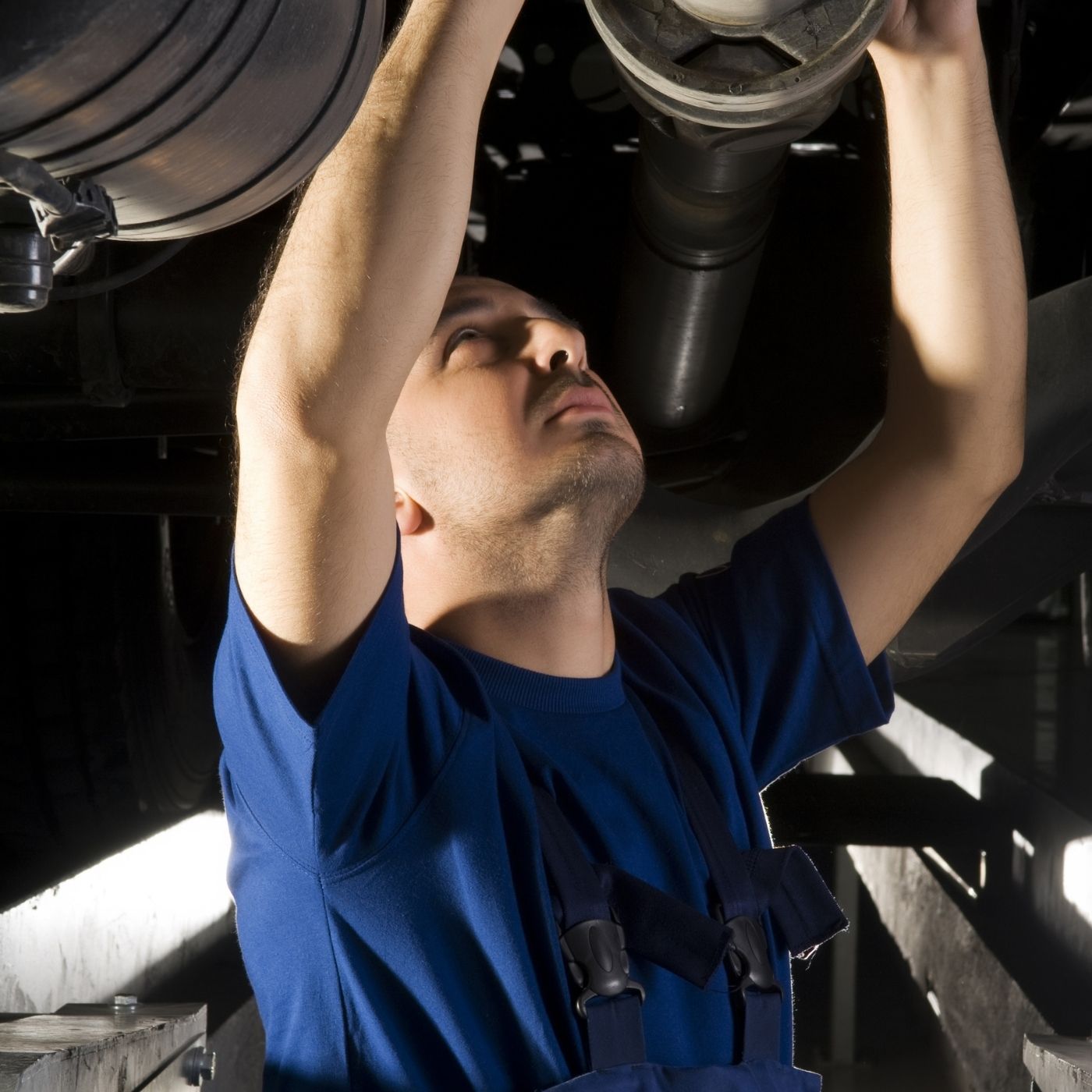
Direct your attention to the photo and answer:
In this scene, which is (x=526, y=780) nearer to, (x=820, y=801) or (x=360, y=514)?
(x=360, y=514)

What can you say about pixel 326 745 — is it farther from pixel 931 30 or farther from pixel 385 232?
pixel 931 30

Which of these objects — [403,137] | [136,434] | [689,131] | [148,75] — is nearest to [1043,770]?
[136,434]

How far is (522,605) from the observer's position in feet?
3.51

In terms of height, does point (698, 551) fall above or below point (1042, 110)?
below

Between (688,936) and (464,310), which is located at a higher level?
(464,310)

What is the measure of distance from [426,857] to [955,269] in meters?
0.66

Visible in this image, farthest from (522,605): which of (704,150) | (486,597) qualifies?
(704,150)

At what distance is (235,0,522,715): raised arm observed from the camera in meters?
0.72

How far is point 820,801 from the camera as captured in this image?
247cm

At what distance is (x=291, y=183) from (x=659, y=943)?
0.55m

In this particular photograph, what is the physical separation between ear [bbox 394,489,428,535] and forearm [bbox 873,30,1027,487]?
17.4 inches

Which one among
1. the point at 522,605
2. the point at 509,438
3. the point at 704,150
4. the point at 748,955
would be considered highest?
the point at 704,150

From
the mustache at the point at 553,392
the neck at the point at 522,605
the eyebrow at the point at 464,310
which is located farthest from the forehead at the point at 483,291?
the neck at the point at 522,605

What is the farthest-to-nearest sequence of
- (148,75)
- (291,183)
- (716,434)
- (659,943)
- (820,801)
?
(820,801)
(716,434)
(659,943)
(291,183)
(148,75)
